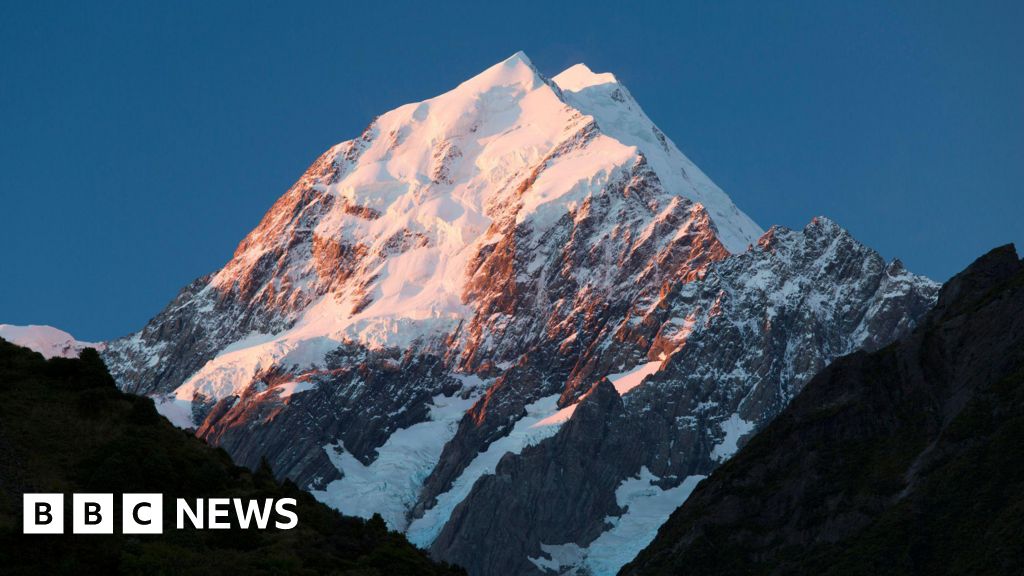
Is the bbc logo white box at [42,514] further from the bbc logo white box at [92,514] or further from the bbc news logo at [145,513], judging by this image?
the bbc logo white box at [92,514]

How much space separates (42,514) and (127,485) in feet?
25.9

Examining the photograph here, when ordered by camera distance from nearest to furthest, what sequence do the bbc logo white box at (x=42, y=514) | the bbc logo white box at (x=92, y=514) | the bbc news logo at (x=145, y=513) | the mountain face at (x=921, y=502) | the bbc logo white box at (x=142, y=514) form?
the bbc logo white box at (x=42, y=514)
the bbc news logo at (x=145, y=513)
the bbc logo white box at (x=92, y=514)
the bbc logo white box at (x=142, y=514)
the mountain face at (x=921, y=502)

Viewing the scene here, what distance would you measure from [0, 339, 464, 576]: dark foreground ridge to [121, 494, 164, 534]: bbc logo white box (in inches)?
18.7

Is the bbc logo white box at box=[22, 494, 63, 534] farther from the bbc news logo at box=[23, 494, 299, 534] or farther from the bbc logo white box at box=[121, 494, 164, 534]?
the bbc logo white box at box=[121, 494, 164, 534]

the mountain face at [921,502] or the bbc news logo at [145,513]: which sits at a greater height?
the mountain face at [921,502]

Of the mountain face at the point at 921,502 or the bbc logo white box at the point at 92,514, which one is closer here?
the bbc logo white box at the point at 92,514

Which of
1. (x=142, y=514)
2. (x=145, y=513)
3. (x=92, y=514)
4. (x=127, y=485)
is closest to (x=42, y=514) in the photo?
(x=92, y=514)

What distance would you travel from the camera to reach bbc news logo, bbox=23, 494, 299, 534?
8731 cm

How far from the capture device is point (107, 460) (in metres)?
95.1

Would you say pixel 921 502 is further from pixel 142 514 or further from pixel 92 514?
pixel 92 514

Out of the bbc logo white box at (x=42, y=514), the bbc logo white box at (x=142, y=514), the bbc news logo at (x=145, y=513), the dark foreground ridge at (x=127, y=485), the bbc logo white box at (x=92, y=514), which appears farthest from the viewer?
the bbc logo white box at (x=142, y=514)

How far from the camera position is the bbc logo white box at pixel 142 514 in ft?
295

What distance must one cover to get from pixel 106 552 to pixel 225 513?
32.6 feet

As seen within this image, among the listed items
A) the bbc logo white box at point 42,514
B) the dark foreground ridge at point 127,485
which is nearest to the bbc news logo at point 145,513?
the bbc logo white box at point 42,514
